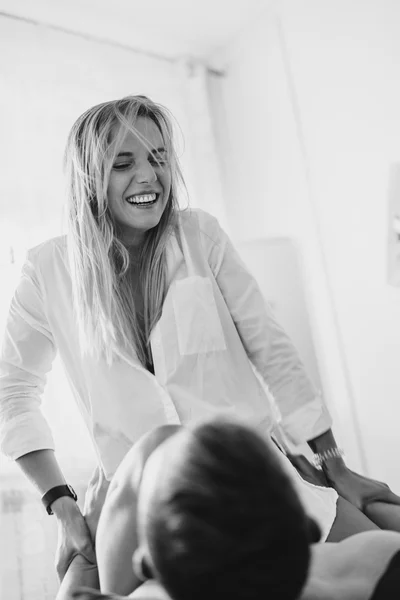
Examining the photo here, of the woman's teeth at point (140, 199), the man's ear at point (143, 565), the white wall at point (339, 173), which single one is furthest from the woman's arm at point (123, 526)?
the white wall at point (339, 173)

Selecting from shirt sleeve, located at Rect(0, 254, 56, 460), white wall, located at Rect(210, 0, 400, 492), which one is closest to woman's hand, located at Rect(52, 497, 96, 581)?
shirt sleeve, located at Rect(0, 254, 56, 460)

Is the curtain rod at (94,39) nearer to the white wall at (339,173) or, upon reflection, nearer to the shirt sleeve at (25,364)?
the white wall at (339,173)

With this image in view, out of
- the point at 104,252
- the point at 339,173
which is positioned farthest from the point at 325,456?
the point at 339,173

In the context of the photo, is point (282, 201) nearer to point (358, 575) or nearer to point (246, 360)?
point (246, 360)

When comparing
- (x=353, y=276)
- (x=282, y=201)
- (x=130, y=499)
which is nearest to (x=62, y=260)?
(x=130, y=499)

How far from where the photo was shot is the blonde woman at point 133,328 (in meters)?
1.11

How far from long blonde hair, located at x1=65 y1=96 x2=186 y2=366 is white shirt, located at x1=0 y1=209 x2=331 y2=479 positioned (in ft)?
0.11

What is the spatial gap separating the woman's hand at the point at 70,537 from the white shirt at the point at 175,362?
98 mm

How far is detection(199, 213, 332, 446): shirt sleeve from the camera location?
1.14m

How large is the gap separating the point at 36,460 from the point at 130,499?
1.38ft

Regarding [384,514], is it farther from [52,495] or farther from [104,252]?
[104,252]

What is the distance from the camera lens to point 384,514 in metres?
0.99

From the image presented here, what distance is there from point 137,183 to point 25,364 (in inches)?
16.8

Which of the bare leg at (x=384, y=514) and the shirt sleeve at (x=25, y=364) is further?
the shirt sleeve at (x=25, y=364)
